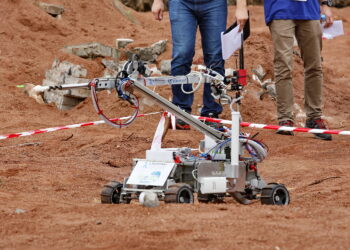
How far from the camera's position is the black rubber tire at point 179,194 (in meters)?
5.29

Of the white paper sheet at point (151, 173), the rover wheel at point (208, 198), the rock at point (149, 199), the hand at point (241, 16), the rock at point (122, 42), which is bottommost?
the rock at point (149, 199)

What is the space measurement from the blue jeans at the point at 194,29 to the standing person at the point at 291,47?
1.19 meters

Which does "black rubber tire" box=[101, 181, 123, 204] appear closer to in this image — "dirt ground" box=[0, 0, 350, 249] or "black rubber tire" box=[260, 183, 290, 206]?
"dirt ground" box=[0, 0, 350, 249]

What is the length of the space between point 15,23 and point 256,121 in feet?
18.6

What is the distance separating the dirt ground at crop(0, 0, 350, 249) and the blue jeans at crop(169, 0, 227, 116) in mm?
1185

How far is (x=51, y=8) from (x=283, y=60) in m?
7.73

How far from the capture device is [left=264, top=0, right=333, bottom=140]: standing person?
353 inches

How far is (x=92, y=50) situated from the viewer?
13.8 metres

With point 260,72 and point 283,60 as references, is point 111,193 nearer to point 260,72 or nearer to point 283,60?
point 283,60

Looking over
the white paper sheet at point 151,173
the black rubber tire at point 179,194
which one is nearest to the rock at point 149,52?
the white paper sheet at point 151,173

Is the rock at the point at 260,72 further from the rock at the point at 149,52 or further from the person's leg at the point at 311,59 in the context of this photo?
the person's leg at the point at 311,59

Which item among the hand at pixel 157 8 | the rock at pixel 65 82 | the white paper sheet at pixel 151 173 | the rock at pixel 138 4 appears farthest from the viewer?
the rock at pixel 138 4

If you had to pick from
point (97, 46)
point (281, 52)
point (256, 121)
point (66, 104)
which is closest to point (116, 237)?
point (281, 52)

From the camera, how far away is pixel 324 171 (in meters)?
7.23
